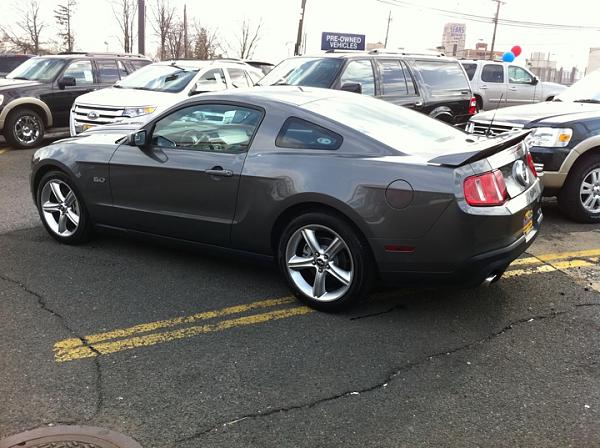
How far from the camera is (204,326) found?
390 cm

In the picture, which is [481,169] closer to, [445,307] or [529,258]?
[445,307]

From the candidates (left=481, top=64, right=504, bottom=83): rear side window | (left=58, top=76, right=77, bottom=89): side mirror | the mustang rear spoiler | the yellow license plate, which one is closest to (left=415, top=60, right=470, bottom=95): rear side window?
the mustang rear spoiler

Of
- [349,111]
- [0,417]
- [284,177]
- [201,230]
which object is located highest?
[349,111]

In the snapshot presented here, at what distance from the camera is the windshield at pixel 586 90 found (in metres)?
7.61

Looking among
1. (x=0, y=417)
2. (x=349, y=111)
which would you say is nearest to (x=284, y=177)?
(x=349, y=111)

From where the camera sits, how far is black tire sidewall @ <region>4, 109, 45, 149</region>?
11172 mm

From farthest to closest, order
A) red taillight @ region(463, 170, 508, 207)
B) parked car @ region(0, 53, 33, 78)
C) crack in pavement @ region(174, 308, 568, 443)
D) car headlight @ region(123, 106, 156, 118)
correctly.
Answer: parked car @ region(0, 53, 33, 78)
car headlight @ region(123, 106, 156, 118)
red taillight @ region(463, 170, 508, 207)
crack in pavement @ region(174, 308, 568, 443)

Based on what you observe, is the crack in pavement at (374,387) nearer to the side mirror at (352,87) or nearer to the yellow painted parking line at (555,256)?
the yellow painted parking line at (555,256)

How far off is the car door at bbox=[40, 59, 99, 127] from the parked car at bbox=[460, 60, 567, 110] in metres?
10.2

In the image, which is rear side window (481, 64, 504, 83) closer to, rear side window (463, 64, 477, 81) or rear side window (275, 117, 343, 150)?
rear side window (463, 64, 477, 81)

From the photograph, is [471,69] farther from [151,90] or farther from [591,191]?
[591,191]

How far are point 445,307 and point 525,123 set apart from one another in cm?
319

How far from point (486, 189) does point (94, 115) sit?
757 centimetres

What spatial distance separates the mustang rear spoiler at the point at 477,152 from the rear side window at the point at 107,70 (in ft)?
33.6
